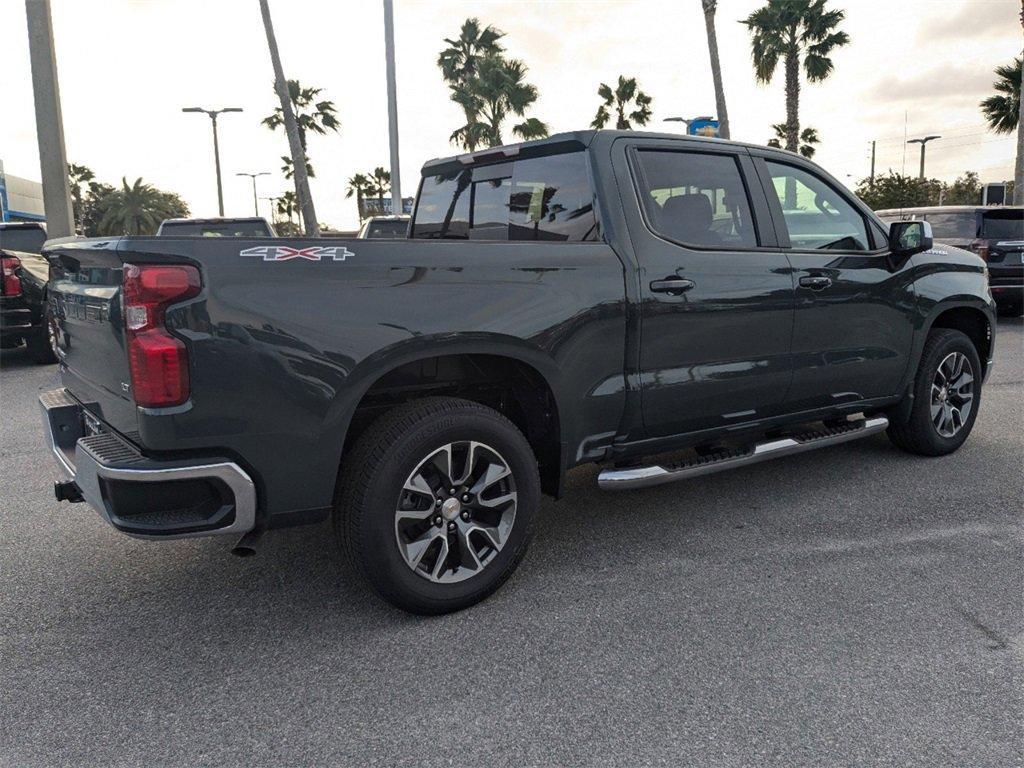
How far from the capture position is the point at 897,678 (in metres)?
2.66

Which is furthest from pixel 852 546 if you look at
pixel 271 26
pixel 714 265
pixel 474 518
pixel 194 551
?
pixel 271 26

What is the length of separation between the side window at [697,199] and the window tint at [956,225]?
10446 mm

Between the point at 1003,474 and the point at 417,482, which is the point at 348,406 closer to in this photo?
the point at 417,482

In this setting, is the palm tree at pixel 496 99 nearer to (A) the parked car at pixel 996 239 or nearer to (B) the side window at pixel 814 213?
(A) the parked car at pixel 996 239

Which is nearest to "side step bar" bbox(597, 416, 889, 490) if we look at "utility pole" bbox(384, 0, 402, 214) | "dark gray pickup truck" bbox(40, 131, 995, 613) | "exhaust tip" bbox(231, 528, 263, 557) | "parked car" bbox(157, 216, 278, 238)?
"dark gray pickup truck" bbox(40, 131, 995, 613)

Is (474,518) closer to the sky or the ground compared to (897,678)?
closer to the sky

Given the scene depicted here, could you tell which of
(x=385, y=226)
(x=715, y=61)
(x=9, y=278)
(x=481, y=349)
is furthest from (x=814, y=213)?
(x=715, y=61)

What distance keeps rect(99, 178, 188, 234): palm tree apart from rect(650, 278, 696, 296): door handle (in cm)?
6889

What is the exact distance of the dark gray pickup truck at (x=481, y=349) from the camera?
105 inches

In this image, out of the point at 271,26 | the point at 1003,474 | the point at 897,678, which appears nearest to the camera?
the point at 897,678

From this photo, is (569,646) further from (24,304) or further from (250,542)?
(24,304)

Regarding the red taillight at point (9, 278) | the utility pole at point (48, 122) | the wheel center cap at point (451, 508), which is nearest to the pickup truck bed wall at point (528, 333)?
the wheel center cap at point (451, 508)

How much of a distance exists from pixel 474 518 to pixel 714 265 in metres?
1.60

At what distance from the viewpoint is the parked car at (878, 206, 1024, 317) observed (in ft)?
40.3
